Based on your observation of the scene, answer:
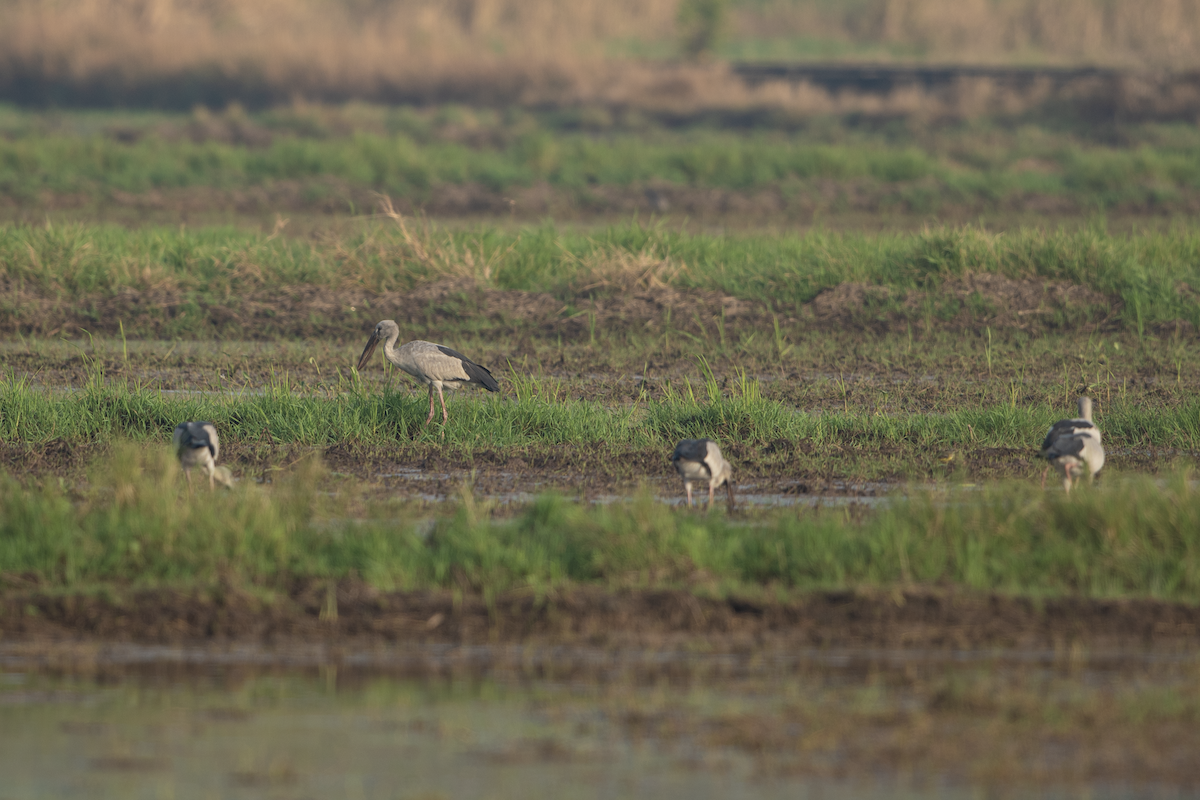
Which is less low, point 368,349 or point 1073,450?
point 368,349

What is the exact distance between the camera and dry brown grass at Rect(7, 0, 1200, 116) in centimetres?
3591

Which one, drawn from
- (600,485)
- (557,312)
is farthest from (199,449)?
(557,312)

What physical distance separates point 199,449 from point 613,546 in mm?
2437

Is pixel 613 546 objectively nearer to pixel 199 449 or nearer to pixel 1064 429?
pixel 199 449

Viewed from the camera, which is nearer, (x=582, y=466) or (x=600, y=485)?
(x=600, y=485)

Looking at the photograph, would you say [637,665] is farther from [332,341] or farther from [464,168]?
[464,168]

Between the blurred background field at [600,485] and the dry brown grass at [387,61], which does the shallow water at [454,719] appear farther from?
the dry brown grass at [387,61]

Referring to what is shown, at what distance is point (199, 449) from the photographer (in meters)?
8.08

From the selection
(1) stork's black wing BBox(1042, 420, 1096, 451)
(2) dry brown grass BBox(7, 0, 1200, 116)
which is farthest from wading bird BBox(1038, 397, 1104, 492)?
(2) dry brown grass BBox(7, 0, 1200, 116)

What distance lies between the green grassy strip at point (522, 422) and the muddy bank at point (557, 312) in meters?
4.51

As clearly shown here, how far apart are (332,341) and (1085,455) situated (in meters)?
8.32

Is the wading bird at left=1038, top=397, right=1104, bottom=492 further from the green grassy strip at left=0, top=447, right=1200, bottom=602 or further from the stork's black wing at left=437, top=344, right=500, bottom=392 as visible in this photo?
the stork's black wing at left=437, top=344, right=500, bottom=392

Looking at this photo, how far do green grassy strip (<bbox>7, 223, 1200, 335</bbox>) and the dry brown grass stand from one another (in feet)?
60.7

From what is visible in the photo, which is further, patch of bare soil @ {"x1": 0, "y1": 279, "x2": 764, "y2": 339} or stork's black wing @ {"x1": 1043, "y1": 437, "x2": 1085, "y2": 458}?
patch of bare soil @ {"x1": 0, "y1": 279, "x2": 764, "y2": 339}
